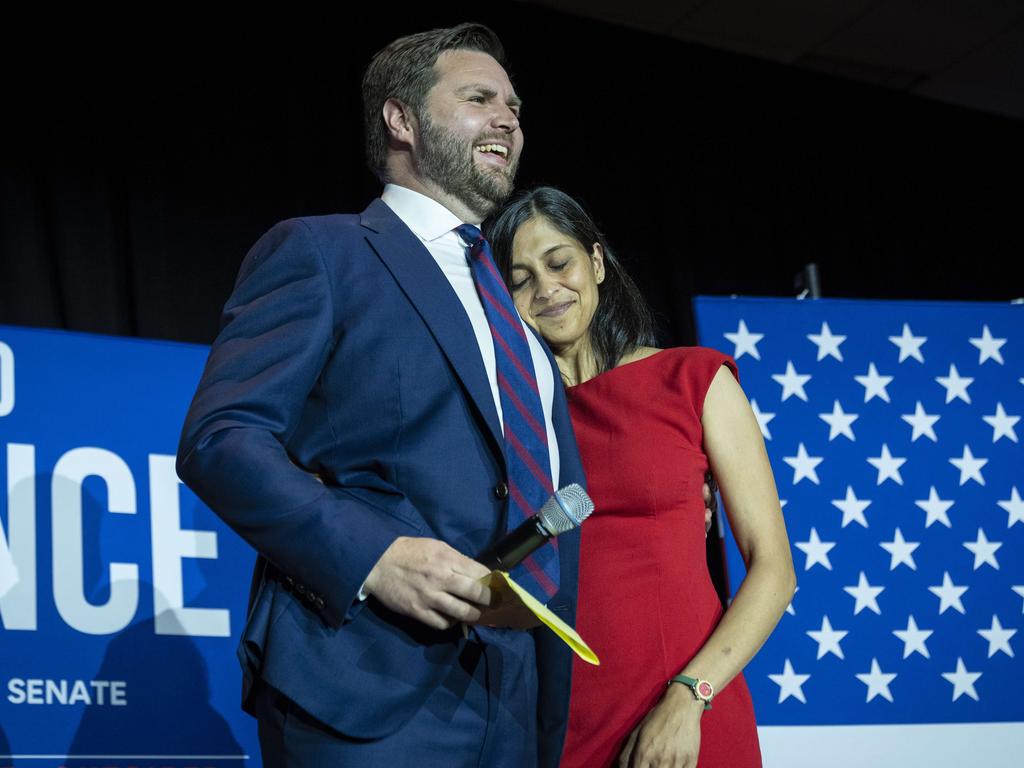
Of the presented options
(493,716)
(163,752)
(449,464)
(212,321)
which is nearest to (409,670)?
(493,716)

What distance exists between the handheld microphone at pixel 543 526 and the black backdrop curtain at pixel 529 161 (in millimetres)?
2392

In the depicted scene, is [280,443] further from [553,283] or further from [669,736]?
[553,283]

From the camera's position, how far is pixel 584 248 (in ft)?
7.26

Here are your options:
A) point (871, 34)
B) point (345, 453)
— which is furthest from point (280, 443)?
point (871, 34)

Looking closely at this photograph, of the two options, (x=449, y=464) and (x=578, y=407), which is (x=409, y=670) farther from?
(x=578, y=407)

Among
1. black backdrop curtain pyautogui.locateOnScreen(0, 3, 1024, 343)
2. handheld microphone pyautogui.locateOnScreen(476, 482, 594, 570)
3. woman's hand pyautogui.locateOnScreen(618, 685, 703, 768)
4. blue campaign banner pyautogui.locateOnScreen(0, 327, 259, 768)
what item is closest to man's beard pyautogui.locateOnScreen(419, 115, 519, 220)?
handheld microphone pyautogui.locateOnScreen(476, 482, 594, 570)

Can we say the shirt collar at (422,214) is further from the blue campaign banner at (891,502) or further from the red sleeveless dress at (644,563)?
the blue campaign banner at (891,502)

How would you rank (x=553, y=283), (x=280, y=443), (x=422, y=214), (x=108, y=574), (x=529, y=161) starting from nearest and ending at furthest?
(x=280, y=443)
(x=422, y=214)
(x=553, y=283)
(x=108, y=574)
(x=529, y=161)

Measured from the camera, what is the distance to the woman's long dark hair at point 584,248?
2.15 metres

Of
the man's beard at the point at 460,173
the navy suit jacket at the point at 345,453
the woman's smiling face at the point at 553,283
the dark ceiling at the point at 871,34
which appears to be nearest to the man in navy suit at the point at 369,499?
the navy suit jacket at the point at 345,453

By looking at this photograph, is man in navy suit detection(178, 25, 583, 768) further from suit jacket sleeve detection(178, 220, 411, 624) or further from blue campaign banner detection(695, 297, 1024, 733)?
blue campaign banner detection(695, 297, 1024, 733)

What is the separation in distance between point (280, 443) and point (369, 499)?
11cm

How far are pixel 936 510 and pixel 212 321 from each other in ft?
6.66

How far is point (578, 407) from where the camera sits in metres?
1.99
